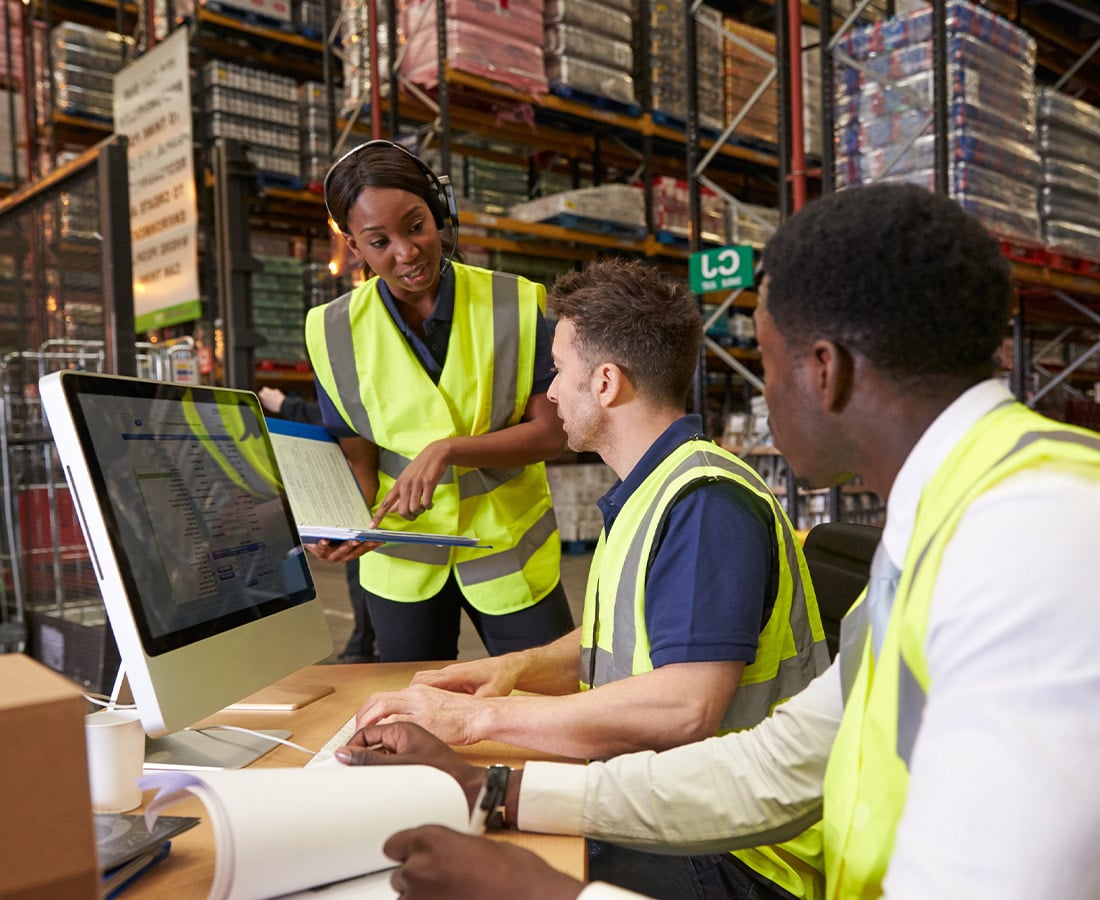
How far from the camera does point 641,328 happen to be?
5.06ft

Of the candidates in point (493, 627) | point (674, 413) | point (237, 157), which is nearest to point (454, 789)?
point (674, 413)

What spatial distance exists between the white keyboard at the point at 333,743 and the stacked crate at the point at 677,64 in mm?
5667

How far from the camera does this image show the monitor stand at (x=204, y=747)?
131cm

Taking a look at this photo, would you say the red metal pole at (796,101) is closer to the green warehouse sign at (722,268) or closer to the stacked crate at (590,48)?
the green warehouse sign at (722,268)

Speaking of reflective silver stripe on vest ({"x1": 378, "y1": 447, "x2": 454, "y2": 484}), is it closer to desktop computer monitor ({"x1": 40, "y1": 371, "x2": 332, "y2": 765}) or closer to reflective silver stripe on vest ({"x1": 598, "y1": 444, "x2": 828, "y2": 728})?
desktop computer monitor ({"x1": 40, "y1": 371, "x2": 332, "y2": 765})

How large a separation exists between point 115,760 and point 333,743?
306mm

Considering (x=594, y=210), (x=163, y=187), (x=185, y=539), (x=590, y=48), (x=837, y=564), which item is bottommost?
(x=837, y=564)

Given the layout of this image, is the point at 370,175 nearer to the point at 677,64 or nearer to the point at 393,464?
the point at 393,464

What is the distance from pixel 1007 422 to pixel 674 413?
805mm

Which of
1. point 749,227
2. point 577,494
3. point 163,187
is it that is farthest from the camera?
point 577,494

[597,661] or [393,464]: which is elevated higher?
[393,464]

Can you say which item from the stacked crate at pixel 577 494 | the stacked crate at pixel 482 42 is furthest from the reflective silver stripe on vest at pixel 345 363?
the stacked crate at pixel 577 494

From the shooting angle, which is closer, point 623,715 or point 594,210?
point 623,715

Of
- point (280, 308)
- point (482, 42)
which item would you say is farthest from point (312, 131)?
point (482, 42)
